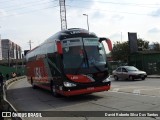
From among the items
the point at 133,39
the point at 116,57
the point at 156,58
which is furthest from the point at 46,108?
the point at 116,57

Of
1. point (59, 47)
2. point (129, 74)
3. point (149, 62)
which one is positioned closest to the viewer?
point (59, 47)

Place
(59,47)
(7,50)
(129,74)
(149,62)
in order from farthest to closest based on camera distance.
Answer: (7,50)
(149,62)
(129,74)
(59,47)

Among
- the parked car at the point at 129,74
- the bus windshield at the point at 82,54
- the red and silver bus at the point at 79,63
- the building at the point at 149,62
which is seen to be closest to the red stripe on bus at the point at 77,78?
the red and silver bus at the point at 79,63

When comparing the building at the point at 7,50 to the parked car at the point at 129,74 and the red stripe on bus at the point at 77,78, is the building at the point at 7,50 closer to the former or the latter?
the parked car at the point at 129,74

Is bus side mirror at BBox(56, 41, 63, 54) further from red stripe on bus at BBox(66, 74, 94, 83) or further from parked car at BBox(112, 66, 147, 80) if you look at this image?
parked car at BBox(112, 66, 147, 80)

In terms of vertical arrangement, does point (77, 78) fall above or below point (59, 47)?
below

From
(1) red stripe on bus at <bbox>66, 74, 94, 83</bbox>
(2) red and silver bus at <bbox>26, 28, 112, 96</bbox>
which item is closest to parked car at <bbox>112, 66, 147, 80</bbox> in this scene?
(2) red and silver bus at <bbox>26, 28, 112, 96</bbox>

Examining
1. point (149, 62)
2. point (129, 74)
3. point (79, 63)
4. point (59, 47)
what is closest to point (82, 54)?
point (79, 63)

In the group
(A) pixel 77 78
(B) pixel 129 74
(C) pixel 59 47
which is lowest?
(B) pixel 129 74

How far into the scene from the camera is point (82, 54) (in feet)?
51.2

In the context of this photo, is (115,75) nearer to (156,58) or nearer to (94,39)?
(156,58)

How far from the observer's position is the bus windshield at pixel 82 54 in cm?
1541

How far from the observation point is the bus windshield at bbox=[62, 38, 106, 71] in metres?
15.4

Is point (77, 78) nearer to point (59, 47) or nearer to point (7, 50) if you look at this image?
point (59, 47)
